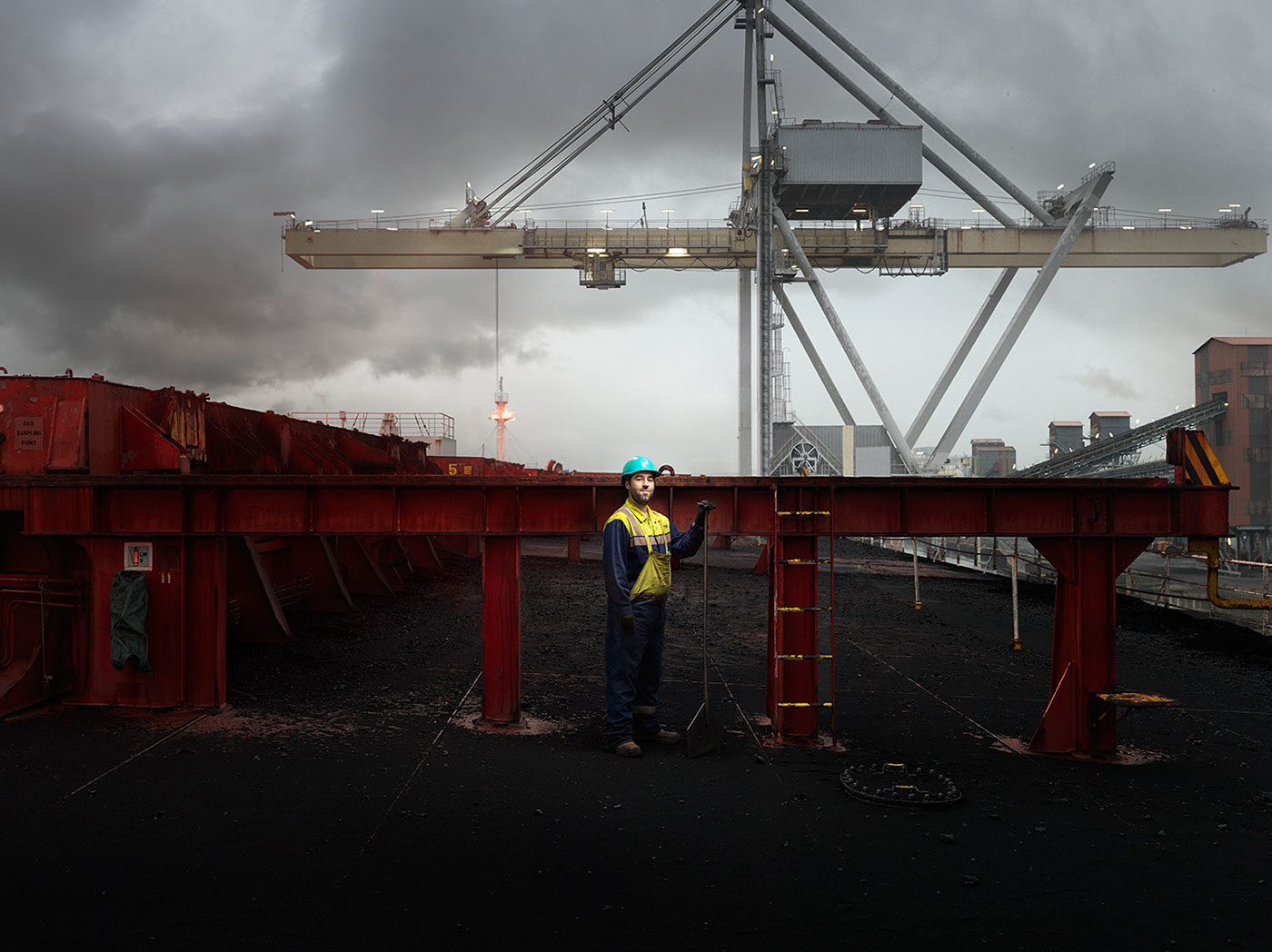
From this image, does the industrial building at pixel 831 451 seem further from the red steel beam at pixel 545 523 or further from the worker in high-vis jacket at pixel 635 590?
the worker in high-vis jacket at pixel 635 590

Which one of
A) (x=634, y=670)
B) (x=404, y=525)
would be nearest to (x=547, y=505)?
(x=404, y=525)

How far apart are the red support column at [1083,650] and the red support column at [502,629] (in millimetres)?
4013

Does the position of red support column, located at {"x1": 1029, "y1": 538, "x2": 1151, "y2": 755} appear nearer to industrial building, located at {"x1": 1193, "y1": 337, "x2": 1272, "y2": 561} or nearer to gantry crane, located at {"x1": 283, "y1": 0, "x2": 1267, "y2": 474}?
gantry crane, located at {"x1": 283, "y1": 0, "x2": 1267, "y2": 474}

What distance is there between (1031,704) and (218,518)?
7.45 m

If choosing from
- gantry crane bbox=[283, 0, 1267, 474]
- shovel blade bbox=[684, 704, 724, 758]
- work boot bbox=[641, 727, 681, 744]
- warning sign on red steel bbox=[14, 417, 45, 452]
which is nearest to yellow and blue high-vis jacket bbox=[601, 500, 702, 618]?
shovel blade bbox=[684, 704, 724, 758]

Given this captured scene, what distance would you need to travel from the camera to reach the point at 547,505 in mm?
6520

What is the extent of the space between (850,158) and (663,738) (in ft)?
65.7

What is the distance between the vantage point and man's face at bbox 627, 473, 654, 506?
6.00m

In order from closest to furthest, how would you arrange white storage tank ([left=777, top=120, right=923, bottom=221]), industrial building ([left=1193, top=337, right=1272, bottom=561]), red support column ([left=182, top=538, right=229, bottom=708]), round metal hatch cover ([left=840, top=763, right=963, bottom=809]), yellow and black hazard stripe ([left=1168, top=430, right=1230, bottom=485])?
round metal hatch cover ([left=840, top=763, right=963, bottom=809]), yellow and black hazard stripe ([left=1168, top=430, right=1230, bottom=485]), red support column ([left=182, top=538, right=229, bottom=708]), white storage tank ([left=777, top=120, right=923, bottom=221]), industrial building ([left=1193, top=337, right=1272, bottom=561])

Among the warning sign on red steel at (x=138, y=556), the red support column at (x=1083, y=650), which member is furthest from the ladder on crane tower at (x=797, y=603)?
the warning sign on red steel at (x=138, y=556)

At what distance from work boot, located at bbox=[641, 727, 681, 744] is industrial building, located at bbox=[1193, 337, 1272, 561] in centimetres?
3630

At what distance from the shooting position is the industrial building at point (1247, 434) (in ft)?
112

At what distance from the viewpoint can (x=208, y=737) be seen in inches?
247

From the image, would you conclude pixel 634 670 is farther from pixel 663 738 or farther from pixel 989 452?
pixel 989 452
